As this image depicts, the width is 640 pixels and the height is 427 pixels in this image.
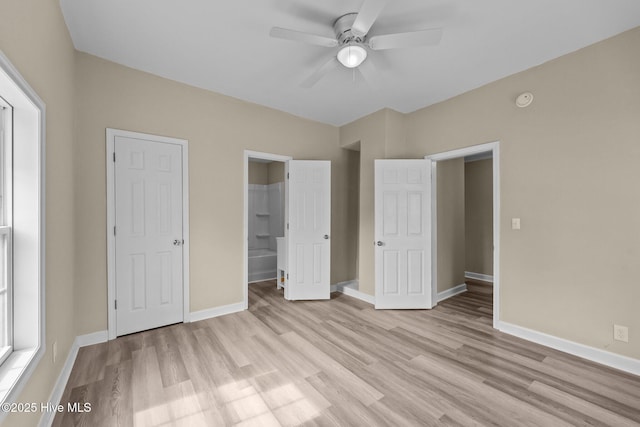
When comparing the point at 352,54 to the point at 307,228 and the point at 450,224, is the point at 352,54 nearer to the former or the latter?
the point at 307,228

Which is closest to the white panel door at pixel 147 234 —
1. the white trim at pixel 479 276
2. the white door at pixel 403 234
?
the white door at pixel 403 234

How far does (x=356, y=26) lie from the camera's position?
1.83 m

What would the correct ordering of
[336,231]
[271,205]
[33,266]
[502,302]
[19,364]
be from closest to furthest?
[19,364], [33,266], [502,302], [336,231], [271,205]

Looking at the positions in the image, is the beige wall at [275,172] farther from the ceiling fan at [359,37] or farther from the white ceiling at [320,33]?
the ceiling fan at [359,37]

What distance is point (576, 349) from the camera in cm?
245

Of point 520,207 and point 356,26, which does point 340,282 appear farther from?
point 356,26

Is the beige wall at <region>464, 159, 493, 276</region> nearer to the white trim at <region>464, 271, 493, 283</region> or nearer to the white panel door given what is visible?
the white trim at <region>464, 271, 493, 283</region>

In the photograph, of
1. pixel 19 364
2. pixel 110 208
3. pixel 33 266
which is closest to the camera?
pixel 19 364

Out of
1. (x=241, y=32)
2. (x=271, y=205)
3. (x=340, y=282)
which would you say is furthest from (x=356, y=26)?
(x=271, y=205)

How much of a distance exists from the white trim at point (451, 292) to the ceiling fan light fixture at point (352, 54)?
3.33 m

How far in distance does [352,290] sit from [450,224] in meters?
1.87

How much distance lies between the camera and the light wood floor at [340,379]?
171 centimetres

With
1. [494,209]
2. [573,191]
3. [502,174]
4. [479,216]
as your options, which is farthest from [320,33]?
[479,216]

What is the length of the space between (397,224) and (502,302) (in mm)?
1460
